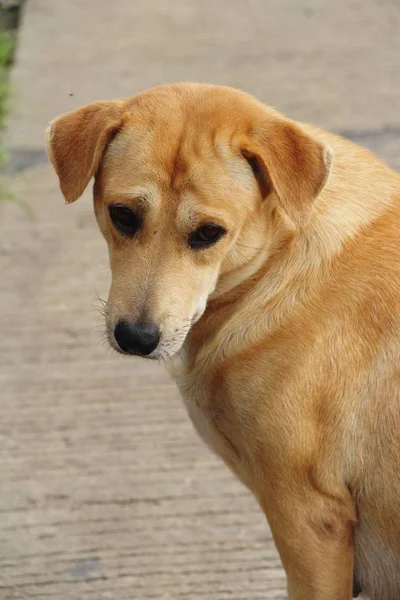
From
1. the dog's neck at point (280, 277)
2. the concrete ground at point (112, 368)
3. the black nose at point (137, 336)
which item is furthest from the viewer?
the concrete ground at point (112, 368)

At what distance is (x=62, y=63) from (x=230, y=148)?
14.4 feet

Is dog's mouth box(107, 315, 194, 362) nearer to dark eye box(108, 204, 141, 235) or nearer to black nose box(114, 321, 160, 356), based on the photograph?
black nose box(114, 321, 160, 356)

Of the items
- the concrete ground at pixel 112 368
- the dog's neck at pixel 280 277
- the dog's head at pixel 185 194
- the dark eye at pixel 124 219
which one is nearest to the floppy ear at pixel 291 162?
the dog's head at pixel 185 194

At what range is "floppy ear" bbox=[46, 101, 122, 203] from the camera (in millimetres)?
2516

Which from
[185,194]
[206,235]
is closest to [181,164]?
[185,194]

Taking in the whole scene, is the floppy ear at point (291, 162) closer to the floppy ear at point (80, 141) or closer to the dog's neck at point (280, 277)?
the dog's neck at point (280, 277)

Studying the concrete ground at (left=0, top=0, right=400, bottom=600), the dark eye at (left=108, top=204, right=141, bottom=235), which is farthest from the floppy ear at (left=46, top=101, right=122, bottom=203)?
the concrete ground at (left=0, top=0, right=400, bottom=600)

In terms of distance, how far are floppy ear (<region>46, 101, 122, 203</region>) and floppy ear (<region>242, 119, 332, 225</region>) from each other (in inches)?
15.6

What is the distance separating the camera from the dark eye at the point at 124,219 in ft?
8.00

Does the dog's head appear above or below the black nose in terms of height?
above

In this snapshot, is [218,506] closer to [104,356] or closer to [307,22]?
[104,356]

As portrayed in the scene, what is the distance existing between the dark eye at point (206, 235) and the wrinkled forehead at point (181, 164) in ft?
0.23

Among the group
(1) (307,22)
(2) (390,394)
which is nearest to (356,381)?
(2) (390,394)

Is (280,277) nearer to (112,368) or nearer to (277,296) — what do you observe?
(277,296)
